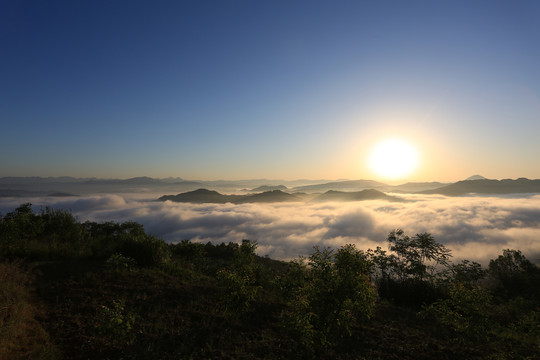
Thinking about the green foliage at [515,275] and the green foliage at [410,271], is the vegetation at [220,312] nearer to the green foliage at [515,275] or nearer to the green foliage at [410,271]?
the green foliage at [410,271]

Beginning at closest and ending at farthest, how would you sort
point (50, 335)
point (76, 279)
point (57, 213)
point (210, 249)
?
point (50, 335) → point (76, 279) → point (57, 213) → point (210, 249)

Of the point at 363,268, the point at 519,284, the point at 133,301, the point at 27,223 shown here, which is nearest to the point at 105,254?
the point at 27,223

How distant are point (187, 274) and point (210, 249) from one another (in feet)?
93.7

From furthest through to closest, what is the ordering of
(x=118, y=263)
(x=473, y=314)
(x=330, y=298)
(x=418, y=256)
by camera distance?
(x=418, y=256)
(x=118, y=263)
(x=473, y=314)
(x=330, y=298)

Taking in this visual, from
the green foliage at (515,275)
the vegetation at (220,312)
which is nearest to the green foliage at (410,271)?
the vegetation at (220,312)

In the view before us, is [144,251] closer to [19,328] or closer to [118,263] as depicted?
[118,263]

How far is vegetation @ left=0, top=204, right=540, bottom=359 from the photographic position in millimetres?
7457

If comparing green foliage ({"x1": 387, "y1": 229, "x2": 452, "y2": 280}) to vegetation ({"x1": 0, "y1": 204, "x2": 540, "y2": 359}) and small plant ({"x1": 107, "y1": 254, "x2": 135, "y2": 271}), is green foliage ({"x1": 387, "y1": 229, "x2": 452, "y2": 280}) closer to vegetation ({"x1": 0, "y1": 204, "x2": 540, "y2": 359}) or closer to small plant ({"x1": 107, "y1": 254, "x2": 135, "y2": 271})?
vegetation ({"x1": 0, "y1": 204, "x2": 540, "y2": 359})

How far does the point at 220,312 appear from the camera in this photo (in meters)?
10.8

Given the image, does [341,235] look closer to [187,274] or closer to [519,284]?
[519,284]

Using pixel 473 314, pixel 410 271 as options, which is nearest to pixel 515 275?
pixel 410 271

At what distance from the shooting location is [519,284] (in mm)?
31125

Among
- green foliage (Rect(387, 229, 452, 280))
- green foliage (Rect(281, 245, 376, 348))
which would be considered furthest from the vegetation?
green foliage (Rect(387, 229, 452, 280))

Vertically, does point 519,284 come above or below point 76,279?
below
